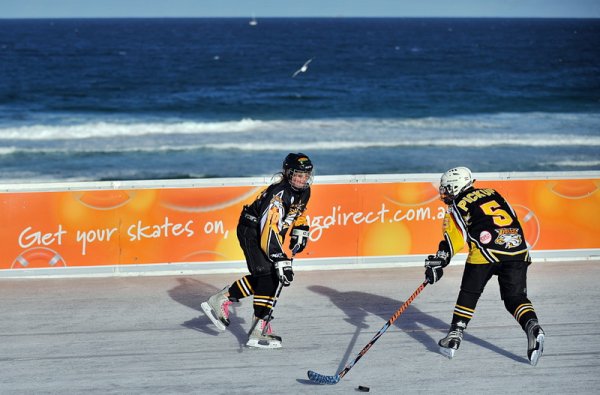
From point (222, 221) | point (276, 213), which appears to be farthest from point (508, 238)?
point (222, 221)

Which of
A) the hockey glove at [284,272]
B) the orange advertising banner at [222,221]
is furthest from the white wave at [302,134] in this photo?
the hockey glove at [284,272]

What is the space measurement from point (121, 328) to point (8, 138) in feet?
80.5

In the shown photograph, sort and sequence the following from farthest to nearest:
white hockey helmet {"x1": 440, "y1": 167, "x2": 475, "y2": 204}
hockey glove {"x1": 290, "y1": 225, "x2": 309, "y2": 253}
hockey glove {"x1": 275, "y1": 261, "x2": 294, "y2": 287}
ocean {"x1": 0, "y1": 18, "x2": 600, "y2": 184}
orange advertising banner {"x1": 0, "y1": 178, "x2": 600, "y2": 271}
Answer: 1. ocean {"x1": 0, "y1": 18, "x2": 600, "y2": 184}
2. orange advertising banner {"x1": 0, "y1": 178, "x2": 600, "y2": 271}
3. hockey glove {"x1": 290, "y1": 225, "x2": 309, "y2": 253}
4. white hockey helmet {"x1": 440, "y1": 167, "x2": 475, "y2": 204}
5. hockey glove {"x1": 275, "y1": 261, "x2": 294, "y2": 287}

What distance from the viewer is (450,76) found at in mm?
56469

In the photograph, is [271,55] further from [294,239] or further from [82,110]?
[294,239]

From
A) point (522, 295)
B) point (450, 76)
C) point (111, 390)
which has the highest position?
point (450, 76)

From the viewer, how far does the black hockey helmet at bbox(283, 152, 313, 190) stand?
6.20 metres

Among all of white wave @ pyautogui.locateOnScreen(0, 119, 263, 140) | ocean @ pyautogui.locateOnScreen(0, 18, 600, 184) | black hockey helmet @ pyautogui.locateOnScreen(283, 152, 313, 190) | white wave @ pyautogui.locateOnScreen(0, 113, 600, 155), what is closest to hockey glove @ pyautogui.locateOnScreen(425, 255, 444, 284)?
black hockey helmet @ pyautogui.locateOnScreen(283, 152, 313, 190)

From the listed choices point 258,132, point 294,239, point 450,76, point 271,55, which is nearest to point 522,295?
point 294,239

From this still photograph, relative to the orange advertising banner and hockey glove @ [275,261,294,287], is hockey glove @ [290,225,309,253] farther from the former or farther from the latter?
the orange advertising banner

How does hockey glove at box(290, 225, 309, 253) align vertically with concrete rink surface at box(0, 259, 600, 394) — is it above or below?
above

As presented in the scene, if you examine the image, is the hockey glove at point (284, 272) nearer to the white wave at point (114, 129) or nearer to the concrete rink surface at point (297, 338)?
the concrete rink surface at point (297, 338)

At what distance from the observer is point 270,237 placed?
6137 millimetres

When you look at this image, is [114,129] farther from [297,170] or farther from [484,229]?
Answer: [484,229]
